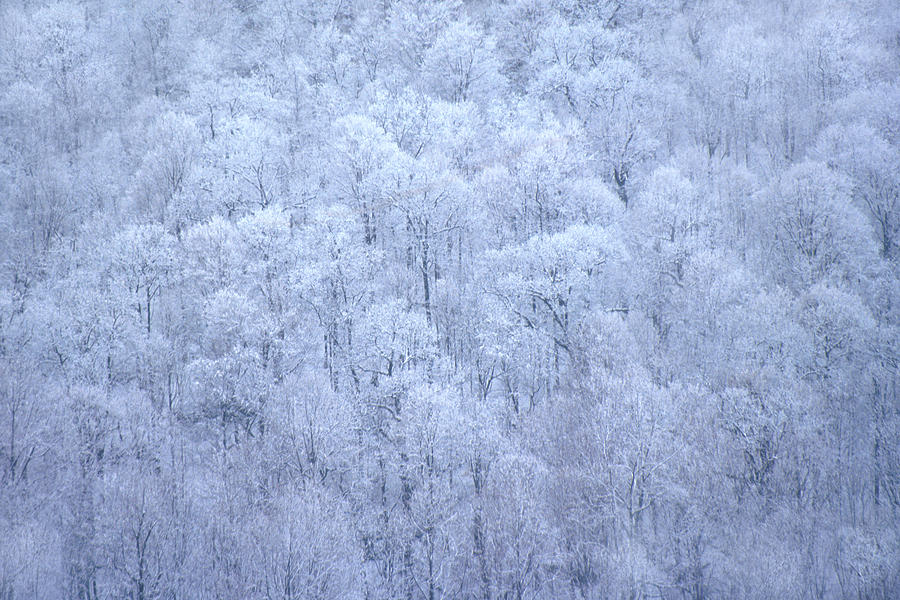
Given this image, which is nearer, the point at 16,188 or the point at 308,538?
the point at 308,538

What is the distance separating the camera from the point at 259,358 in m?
38.1

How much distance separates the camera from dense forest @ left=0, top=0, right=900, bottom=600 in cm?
3134

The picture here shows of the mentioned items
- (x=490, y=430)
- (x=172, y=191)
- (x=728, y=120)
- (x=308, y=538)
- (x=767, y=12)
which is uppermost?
(x=767, y=12)

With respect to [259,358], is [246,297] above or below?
above

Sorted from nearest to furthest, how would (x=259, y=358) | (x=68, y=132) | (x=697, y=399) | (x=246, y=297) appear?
(x=697, y=399), (x=259, y=358), (x=246, y=297), (x=68, y=132)

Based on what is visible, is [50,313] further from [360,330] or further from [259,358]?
[360,330]

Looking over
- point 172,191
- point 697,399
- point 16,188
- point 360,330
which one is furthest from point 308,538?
point 16,188

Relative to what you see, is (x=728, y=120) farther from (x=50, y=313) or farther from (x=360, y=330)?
(x=50, y=313)

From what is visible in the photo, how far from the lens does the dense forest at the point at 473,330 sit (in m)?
31.3

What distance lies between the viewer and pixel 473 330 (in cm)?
4244

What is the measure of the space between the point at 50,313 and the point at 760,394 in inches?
1526

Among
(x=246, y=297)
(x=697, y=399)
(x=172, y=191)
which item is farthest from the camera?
(x=172, y=191)

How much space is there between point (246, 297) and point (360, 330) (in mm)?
6792

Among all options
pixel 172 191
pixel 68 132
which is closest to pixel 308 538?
pixel 172 191
